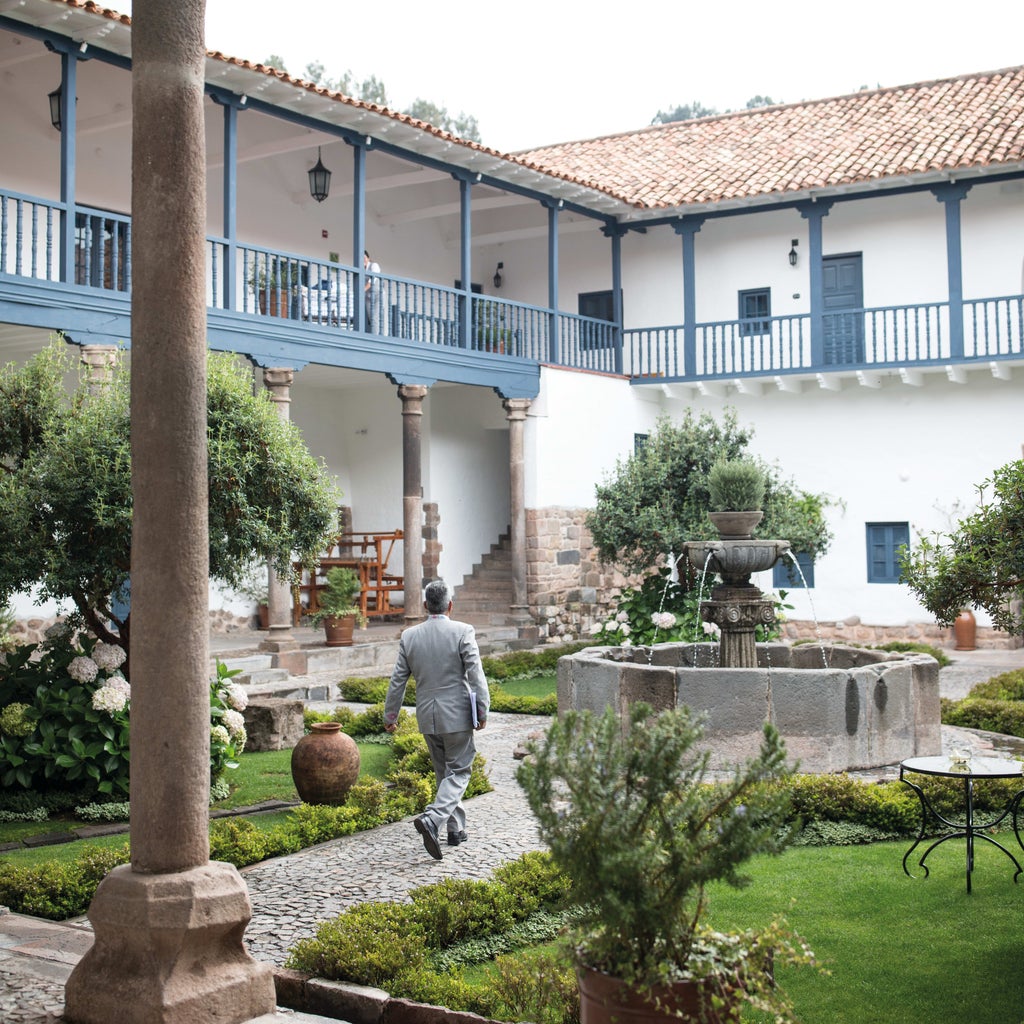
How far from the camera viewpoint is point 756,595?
10102 millimetres

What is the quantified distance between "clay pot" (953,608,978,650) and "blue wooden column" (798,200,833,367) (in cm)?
427

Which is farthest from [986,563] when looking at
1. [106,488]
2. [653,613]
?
[653,613]

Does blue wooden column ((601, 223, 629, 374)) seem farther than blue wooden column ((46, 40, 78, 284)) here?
Yes

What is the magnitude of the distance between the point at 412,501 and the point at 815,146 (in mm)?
9179

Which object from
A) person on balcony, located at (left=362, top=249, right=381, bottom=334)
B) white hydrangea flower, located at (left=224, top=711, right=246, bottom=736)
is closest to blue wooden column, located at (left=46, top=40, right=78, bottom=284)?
person on balcony, located at (left=362, top=249, right=381, bottom=334)

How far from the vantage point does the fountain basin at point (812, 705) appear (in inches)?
346

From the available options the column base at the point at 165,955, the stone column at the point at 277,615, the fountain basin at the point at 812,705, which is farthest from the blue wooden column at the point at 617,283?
the column base at the point at 165,955

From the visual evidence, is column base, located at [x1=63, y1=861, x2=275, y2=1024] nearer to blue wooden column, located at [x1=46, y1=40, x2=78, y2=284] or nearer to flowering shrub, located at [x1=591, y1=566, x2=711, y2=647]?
blue wooden column, located at [x1=46, y1=40, x2=78, y2=284]

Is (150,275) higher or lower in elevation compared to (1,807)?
higher

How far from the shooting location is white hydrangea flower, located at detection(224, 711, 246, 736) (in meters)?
8.40

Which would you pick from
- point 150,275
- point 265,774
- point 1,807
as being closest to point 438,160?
point 265,774

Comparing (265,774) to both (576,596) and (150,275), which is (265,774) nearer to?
(150,275)

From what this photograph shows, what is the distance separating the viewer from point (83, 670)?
8266 millimetres

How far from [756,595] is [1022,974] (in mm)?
5194
